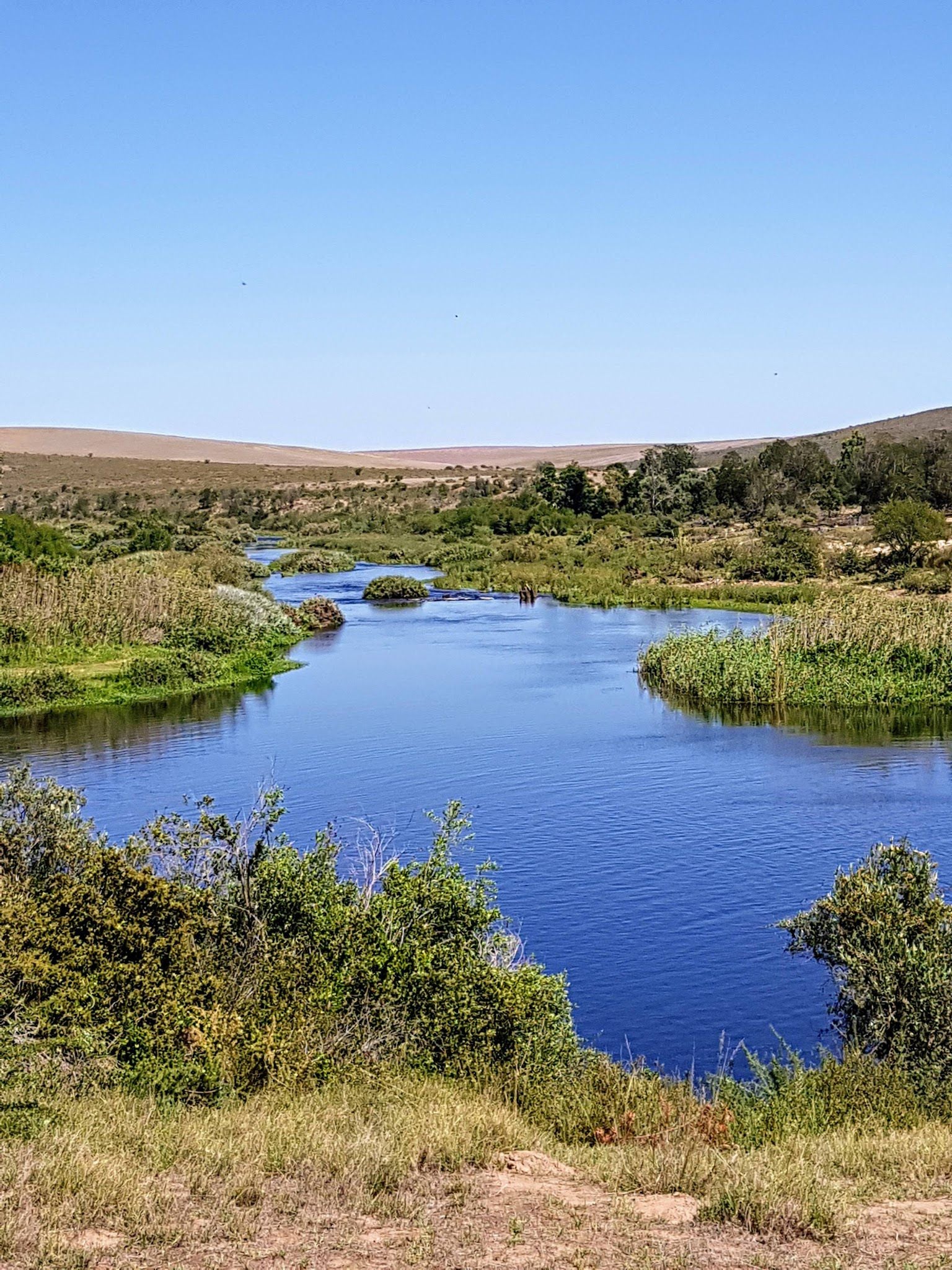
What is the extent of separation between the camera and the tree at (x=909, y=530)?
52.2 m

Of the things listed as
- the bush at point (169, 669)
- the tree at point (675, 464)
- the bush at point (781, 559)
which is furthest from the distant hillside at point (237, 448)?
the bush at point (169, 669)

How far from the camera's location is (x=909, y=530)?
171 ft

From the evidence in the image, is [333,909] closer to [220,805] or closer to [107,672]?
[220,805]

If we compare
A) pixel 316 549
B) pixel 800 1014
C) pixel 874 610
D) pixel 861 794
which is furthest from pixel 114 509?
pixel 800 1014

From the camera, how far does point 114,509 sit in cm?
10094

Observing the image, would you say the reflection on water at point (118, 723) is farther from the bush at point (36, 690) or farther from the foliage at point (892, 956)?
the foliage at point (892, 956)

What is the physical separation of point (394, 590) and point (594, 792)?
3350 centimetres

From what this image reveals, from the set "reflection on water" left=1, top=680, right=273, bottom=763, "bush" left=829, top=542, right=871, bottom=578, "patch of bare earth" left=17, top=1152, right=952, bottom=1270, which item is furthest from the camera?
"bush" left=829, top=542, right=871, bottom=578

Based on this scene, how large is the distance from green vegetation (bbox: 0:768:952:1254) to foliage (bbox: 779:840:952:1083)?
3 cm

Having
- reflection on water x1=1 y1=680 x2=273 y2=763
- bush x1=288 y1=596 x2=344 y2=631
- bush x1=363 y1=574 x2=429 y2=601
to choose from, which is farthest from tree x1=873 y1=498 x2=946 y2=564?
reflection on water x1=1 y1=680 x2=273 y2=763

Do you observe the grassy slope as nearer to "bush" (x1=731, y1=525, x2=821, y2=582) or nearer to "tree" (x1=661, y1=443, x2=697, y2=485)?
"bush" (x1=731, y1=525, x2=821, y2=582)

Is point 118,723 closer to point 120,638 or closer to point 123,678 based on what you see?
point 123,678

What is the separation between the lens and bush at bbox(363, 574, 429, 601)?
56.2 meters

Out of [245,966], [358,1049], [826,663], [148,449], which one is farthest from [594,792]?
[148,449]
